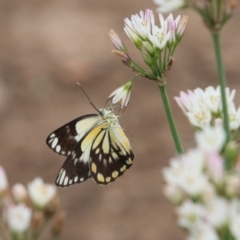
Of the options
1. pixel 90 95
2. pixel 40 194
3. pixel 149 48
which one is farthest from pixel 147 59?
pixel 90 95

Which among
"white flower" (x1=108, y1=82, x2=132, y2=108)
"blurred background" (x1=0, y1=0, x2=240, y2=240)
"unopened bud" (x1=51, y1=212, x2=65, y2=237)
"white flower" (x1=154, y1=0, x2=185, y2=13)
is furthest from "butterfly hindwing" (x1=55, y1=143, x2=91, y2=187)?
"blurred background" (x1=0, y1=0, x2=240, y2=240)

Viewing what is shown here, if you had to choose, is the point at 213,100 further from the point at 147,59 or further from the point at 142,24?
the point at 142,24

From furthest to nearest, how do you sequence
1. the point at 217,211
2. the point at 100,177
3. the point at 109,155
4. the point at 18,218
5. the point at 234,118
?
the point at 109,155 < the point at 100,177 < the point at 234,118 < the point at 18,218 < the point at 217,211

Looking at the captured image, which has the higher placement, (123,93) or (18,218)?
(123,93)

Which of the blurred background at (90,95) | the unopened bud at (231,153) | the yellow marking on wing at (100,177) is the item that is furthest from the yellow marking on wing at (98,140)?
the blurred background at (90,95)

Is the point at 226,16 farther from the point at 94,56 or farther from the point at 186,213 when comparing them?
the point at 94,56

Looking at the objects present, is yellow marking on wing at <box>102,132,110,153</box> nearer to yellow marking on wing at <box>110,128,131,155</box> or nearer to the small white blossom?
yellow marking on wing at <box>110,128,131,155</box>

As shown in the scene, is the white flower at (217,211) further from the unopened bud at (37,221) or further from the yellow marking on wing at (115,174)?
the yellow marking on wing at (115,174)
